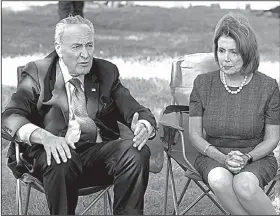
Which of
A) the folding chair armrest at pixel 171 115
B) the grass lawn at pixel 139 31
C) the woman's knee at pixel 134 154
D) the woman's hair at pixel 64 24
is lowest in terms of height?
the grass lawn at pixel 139 31

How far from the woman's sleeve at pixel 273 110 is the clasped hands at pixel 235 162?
0.28m

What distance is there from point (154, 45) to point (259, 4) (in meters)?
5.10

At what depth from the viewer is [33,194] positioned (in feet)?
15.1

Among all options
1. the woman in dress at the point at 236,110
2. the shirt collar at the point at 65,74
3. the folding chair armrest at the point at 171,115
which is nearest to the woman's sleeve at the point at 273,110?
the woman in dress at the point at 236,110

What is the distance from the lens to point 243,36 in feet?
11.5

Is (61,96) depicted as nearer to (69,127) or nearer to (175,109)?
(69,127)

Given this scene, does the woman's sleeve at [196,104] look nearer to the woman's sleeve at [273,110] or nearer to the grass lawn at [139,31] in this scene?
the woman's sleeve at [273,110]

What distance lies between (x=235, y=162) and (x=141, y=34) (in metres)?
9.85

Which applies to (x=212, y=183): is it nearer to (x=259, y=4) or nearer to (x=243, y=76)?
(x=243, y=76)

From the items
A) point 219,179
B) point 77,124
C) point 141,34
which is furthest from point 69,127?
point 141,34

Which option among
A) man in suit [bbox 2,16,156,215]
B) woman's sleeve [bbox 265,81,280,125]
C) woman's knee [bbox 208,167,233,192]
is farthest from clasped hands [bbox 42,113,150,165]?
woman's sleeve [bbox 265,81,280,125]

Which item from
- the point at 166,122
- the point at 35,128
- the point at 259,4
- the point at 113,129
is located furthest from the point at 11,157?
the point at 259,4

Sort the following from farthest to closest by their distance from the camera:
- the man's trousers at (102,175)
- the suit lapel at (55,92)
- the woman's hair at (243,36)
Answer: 1. the suit lapel at (55,92)
2. the woman's hair at (243,36)
3. the man's trousers at (102,175)

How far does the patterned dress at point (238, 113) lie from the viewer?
3.52m
